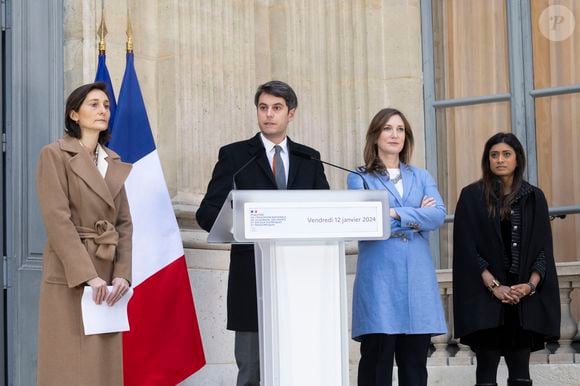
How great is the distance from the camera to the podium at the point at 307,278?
416cm

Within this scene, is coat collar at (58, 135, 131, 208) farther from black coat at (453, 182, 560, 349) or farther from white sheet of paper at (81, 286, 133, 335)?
black coat at (453, 182, 560, 349)

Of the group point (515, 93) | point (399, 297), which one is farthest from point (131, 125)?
point (515, 93)

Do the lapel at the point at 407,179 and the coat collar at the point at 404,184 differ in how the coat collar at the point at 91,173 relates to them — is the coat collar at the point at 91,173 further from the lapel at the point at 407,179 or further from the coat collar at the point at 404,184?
the lapel at the point at 407,179

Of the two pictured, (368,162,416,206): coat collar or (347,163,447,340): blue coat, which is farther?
(368,162,416,206): coat collar

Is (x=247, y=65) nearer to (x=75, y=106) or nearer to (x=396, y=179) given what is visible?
(x=396, y=179)

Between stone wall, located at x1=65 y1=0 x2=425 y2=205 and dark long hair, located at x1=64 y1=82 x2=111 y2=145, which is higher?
stone wall, located at x1=65 y1=0 x2=425 y2=205

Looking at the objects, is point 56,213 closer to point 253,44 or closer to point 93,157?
point 93,157

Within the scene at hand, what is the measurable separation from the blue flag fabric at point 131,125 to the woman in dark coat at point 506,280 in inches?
62.2

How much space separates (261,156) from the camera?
5309 mm

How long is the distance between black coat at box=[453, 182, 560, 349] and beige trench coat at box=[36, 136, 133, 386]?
1.67 m

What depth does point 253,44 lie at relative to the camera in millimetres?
7199

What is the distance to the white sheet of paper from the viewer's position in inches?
191

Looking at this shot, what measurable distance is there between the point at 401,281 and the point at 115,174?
4.20ft

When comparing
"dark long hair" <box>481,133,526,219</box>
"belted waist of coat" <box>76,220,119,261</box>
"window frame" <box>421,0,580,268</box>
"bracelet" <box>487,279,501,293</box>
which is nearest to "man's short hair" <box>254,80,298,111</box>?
"belted waist of coat" <box>76,220,119,261</box>
